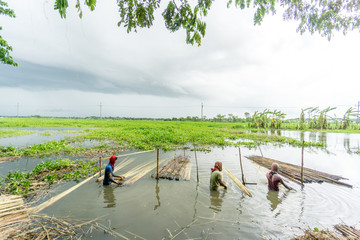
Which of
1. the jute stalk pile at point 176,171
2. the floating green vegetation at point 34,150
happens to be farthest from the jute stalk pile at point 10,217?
the floating green vegetation at point 34,150

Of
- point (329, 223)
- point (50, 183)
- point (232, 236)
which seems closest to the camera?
point (232, 236)

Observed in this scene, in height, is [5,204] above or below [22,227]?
above

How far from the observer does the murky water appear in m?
3.95

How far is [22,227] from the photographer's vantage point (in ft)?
11.3

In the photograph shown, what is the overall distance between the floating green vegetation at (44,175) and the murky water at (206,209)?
0.73 metres

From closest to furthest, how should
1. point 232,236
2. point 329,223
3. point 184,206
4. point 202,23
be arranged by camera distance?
point 202,23 < point 232,236 < point 329,223 < point 184,206

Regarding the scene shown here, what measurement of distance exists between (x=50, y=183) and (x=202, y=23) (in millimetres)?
Result: 7416

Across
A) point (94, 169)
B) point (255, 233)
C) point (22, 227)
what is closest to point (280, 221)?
point (255, 233)

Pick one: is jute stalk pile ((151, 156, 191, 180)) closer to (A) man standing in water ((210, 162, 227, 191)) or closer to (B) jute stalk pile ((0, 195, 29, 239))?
(A) man standing in water ((210, 162, 227, 191))

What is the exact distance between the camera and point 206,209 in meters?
4.91

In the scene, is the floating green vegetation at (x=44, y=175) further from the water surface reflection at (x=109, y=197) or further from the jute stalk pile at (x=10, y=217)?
the water surface reflection at (x=109, y=197)

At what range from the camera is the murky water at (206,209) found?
13.0 feet

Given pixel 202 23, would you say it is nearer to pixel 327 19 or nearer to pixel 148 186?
pixel 327 19

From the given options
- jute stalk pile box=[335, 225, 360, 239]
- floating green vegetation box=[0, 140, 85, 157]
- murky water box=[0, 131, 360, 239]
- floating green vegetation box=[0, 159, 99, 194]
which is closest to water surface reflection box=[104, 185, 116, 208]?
murky water box=[0, 131, 360, 239]
